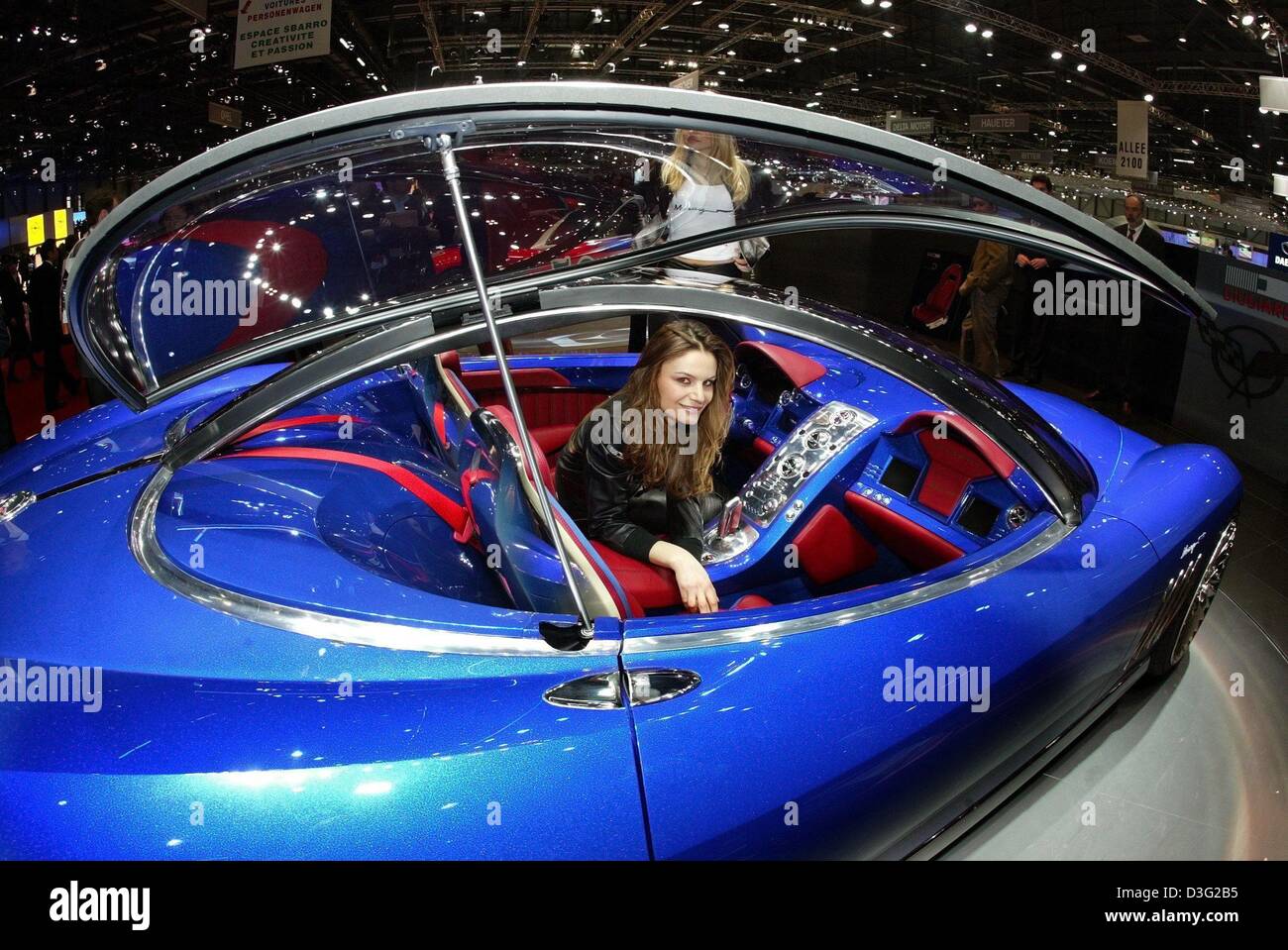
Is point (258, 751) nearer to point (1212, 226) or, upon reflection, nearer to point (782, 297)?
point (782, 297)

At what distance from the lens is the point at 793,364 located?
2.96 m

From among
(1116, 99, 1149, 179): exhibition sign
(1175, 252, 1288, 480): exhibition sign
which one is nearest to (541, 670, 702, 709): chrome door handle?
(1175, 252, 1288, 480): exhibition sign

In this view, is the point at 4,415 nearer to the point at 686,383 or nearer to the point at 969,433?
the point at 686,383

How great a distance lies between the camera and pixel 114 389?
1.98 m

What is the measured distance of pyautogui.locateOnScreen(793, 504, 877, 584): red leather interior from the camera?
2.38m

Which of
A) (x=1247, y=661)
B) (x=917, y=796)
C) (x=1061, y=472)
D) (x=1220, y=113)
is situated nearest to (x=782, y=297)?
(x=1061, y=472)

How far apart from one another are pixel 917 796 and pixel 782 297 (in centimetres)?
108

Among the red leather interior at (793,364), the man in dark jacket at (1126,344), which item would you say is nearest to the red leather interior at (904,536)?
the red leather interior at (793,364)

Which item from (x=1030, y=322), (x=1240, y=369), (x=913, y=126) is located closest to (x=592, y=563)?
(x=1240, y=369)

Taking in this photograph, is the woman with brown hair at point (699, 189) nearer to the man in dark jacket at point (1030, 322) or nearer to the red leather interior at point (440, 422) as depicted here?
the red leather interior at point (440, 422)

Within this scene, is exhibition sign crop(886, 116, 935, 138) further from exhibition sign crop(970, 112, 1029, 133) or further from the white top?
the white top

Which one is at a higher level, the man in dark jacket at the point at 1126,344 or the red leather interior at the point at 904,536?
the man in dark jacket at the point at 1126,344

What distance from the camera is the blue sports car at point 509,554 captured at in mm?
1227

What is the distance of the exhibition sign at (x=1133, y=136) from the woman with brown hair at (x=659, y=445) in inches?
266
